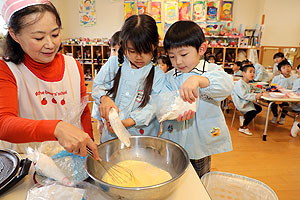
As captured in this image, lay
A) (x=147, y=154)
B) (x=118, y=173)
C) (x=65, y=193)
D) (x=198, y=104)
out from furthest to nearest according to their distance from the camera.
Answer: (x=198, y=104), (x=147, y=154), (x=118, y=173), (x=65, y=193)

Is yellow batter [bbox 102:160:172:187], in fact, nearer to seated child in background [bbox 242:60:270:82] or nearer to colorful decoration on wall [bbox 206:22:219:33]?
Result: seated child in background [bbox 242:60:270:82]

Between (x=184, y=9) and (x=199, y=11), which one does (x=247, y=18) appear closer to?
(x=199, y=11)

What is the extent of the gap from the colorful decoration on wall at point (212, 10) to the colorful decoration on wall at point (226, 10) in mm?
159

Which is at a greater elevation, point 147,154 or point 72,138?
point 72,138

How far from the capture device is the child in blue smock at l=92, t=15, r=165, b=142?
99 centimetres

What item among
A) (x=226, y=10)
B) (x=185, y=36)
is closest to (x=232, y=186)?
(x=185, y=36)

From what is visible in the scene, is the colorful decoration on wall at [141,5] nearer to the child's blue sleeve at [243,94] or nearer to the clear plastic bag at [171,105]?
the child's blue sleeve at [243,94]

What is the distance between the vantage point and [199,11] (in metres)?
5.58

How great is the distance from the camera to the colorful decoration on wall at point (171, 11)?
218 inches

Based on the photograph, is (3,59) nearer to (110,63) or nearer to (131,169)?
(110,63)

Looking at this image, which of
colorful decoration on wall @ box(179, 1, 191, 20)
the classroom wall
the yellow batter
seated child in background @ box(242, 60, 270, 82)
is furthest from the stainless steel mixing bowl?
the classroom wall

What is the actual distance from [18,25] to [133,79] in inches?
22.6

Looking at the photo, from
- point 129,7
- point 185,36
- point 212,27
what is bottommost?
point 185,36

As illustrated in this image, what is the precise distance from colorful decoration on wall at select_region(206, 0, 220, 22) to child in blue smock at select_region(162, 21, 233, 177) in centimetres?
518
